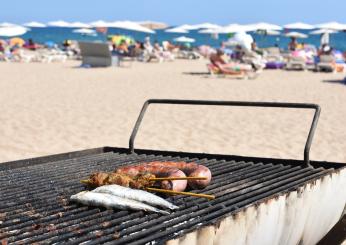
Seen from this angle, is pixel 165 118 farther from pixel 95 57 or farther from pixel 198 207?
pixel 95 57

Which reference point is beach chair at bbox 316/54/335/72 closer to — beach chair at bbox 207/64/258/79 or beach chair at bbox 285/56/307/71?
beach chair at bbox 285/56/307/71

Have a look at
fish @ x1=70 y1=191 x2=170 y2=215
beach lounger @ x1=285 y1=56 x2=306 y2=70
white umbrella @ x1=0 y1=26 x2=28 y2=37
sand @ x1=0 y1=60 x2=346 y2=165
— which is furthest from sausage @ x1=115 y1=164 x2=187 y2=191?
white umbrella @ x1=0 y1=26 x2=28 y2=37

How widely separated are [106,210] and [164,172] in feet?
1.58

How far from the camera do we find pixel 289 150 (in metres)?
7.54

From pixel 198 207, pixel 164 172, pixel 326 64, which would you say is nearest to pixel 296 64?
pixel 326 64

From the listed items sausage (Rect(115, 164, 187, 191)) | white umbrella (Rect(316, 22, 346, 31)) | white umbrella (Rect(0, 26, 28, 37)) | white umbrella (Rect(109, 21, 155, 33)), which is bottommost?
white umbrella (Rect(0, 26, 28, 37))

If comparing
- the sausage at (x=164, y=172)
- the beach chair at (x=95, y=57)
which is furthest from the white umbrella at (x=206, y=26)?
the sausage at (x=164, y=172)

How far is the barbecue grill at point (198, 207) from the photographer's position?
2.51 metres

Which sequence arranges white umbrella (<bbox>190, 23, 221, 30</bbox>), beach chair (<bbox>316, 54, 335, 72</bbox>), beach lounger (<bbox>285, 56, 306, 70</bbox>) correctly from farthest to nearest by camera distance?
1. white umbrella (<bbox>190, 23, 221, 30</bbox>)
2. beach lounger (<bbox>285, 56, 306, 70</bbox>)
3. beach chair (<bbox>316, 54, 335, 72</bbox>)

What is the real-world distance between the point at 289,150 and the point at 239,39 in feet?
54.4

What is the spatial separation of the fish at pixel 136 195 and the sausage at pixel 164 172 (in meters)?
0.22

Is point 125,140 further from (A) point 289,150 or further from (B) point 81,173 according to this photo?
(B) point 81,173

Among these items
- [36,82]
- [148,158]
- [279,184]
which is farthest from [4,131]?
[36,82]

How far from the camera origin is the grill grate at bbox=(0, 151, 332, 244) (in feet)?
8.25
